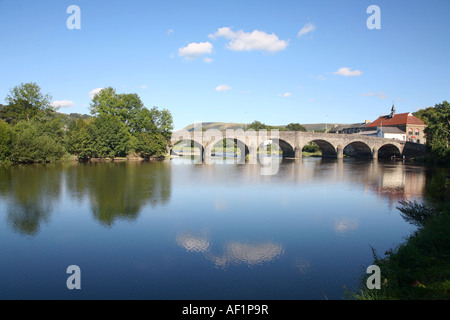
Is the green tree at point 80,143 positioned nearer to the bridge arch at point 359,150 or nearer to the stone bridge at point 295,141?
the stone bridge at point 295,141

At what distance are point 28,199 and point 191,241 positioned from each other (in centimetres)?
1235

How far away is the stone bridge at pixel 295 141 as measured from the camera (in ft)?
168

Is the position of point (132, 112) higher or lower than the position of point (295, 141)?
higher

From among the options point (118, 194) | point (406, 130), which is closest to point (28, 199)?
point (118, 194)

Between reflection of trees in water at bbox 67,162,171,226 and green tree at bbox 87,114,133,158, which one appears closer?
reflection of trees in water at bbox 67,162,171,226

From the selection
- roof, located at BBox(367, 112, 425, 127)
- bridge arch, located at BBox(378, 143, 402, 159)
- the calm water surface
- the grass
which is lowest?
the calm water surface

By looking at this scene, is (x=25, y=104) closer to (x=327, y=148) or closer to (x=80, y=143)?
(x=80, y=143)

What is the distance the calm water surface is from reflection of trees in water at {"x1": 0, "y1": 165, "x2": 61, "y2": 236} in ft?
0.25

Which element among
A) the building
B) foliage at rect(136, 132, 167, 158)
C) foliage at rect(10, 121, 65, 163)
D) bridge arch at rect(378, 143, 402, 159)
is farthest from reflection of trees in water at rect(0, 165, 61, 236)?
the building

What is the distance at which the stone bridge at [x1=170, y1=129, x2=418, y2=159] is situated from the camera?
5106 centimetres

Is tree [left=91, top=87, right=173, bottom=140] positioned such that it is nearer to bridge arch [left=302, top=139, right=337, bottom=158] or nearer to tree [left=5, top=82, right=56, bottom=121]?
tree [left=5, top=82, right=56, bottom=121]

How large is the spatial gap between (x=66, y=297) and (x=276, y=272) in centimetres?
539

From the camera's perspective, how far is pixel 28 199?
1795cm
